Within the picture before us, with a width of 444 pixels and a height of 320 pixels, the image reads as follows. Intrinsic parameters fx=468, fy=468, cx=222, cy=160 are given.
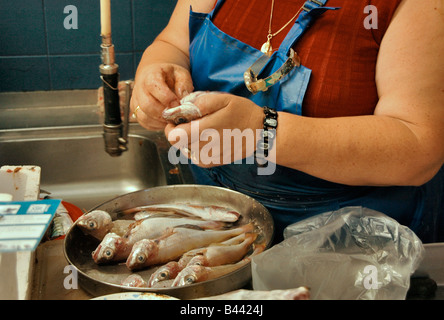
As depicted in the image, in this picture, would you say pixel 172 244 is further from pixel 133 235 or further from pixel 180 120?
pixel 180 120

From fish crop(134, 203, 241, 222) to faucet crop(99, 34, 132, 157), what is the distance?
45 cm

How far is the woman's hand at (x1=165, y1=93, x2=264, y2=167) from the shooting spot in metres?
1.06

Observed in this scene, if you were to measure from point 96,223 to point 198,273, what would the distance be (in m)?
0.33

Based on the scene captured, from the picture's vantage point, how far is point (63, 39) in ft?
7.48

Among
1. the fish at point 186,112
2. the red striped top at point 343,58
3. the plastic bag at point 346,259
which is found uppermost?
the red striped top at point 343,58

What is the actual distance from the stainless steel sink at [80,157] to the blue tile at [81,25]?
381 millimetres

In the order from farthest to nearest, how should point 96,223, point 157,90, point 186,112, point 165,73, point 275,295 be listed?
point 165,73 < point 157,90 < point 96,223 < point 186,112 < point 275,295

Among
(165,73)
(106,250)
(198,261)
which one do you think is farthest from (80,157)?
(198,261)

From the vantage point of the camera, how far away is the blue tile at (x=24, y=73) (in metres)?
2.28

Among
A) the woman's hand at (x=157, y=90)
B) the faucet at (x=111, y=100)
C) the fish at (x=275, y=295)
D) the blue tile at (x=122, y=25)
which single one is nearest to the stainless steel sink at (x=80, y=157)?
the faucet at (x=111, y=100)

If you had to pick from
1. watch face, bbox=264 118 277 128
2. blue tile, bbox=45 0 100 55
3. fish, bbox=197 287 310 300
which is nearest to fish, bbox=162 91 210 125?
watch face, bbox=264 118 277 128

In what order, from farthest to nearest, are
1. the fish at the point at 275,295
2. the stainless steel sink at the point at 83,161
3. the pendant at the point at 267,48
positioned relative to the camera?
the stainless steel sink at the point at 83,161 < the pendant at the point at 267,48 < the fish at the point at 275,295

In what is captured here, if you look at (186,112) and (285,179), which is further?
(285,179)

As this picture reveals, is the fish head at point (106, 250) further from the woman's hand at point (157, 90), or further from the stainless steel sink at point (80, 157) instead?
the stainless steel sink at point (80, 157)
